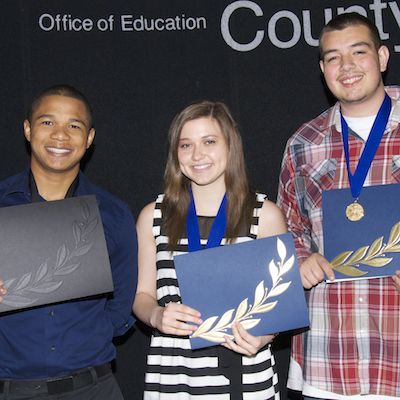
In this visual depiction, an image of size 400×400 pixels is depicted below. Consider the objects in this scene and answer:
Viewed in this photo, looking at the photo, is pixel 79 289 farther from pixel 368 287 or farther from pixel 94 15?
pixel 94 15

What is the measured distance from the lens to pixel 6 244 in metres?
2.48

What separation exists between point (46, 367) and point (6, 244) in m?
0.50

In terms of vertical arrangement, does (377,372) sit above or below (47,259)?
below

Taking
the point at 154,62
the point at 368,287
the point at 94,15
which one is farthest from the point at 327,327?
the point at 94,15

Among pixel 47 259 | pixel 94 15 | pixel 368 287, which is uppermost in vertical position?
pixel 94 15

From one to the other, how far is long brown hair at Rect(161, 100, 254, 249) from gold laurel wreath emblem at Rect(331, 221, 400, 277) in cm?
44

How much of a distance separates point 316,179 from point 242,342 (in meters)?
0.82

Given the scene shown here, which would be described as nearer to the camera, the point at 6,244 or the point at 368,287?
the point at 6,244

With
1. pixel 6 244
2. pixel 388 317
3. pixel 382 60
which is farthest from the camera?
pixel 382 60

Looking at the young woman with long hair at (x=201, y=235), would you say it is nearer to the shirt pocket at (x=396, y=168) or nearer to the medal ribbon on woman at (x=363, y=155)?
the medal ribbon on woman at (x=363, y=155)

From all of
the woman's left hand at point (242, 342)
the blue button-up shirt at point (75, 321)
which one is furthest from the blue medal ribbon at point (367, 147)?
the blue button-up shirt at point (75, 321)

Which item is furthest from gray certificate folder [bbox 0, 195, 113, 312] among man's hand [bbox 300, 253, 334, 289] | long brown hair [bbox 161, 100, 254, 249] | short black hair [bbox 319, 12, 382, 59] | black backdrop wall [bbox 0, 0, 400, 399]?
black backdrop wall [bbox 0, 0, 400, 399]

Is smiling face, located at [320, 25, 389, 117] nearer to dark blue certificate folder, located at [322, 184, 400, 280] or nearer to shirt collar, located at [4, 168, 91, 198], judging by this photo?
dark blue certificate folder, located at [322, 184, 400, 280]

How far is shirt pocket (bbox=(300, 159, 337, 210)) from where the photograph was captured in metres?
2.81
